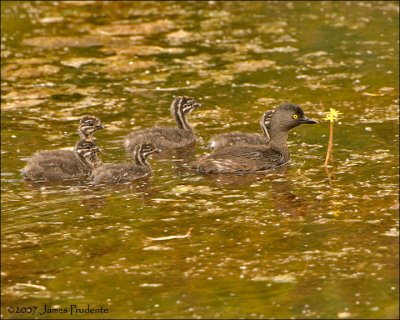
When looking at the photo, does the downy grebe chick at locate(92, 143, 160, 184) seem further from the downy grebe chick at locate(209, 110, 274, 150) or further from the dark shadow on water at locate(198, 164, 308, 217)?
the downy grebe chick at locate(209, 110, 274, 150)

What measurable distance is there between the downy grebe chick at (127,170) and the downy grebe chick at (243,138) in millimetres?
1137

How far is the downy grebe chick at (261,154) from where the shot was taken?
13.6 m

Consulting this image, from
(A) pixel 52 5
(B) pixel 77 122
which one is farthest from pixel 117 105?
(A) pixel 52 5

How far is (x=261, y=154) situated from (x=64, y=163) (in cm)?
253

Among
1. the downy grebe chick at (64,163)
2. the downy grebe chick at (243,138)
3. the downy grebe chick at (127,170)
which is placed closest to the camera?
the downy grebe chick at (127,170)

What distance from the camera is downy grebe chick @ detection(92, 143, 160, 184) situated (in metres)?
13.3

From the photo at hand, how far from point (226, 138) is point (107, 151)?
1731 mm

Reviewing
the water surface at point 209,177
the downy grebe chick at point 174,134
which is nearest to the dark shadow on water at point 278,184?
the water surface at point 209,177

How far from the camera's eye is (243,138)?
47.9 feet

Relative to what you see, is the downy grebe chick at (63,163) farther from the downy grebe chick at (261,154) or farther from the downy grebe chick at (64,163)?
the downy grebe chick at (261,154)

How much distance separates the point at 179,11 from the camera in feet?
77.5

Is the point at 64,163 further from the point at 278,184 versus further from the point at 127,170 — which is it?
the point at 278,184

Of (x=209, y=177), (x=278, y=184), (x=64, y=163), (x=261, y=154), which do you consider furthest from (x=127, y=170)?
(x=278, y=184)

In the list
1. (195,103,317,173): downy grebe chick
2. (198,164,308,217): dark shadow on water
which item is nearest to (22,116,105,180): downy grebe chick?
(195,103,317,173): downy grebe chick
